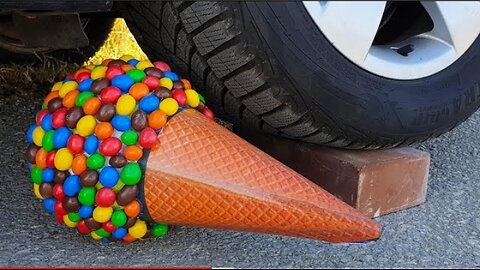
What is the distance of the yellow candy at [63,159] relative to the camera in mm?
1352

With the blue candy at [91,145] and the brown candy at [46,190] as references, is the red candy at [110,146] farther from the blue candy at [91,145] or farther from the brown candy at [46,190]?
the brown candy at [46,190]

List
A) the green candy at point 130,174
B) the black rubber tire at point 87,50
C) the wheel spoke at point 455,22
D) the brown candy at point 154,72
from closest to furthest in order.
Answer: the green candy at point 130,174 → the brown candy at point 154,72 → the wheel spoke at point 455,22 → the black rubber tire at point 87,50

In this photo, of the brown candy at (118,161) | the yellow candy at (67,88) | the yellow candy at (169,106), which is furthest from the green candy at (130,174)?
the yellow candy at (67,88)

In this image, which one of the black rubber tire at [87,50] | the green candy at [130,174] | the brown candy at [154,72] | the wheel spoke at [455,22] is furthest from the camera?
the black rubber tire at [87,50]

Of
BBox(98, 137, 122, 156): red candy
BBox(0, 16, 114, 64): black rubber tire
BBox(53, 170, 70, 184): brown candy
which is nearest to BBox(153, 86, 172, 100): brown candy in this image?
BBox(98, 137, 122, 156): red candy

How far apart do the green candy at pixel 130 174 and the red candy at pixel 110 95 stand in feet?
0.40

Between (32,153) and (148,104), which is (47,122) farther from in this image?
(148,104)

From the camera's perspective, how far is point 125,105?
1.34m

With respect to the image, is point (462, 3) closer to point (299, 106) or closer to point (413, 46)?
point (413, 46)

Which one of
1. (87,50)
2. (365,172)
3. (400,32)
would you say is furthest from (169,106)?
(87,50)

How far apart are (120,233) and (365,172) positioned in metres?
0.52

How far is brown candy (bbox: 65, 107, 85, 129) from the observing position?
1363 millimetres

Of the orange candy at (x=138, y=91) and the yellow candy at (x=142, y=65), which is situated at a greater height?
the yellow candy at (x=142, y=65)

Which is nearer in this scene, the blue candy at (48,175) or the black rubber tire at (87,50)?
the blue candy at (48,175)
